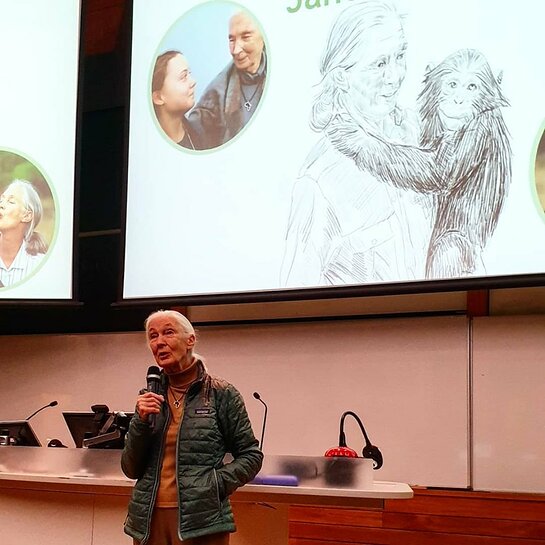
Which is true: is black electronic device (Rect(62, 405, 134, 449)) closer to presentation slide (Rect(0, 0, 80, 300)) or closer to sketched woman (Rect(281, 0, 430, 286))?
sketched woman (Rect(281, 0, 430, 286))

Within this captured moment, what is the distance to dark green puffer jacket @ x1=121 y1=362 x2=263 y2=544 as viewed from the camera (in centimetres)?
233

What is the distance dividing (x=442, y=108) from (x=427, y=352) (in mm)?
1196

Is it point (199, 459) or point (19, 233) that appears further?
point (19, 233)

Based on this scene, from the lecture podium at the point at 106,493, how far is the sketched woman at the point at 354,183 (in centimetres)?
133

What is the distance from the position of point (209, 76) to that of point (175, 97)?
0.25 metres

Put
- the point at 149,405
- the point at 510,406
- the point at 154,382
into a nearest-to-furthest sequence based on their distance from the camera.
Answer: the point at 149,405
the point at 154,382
the point at 510,406

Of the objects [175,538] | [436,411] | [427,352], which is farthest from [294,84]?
[175,538]

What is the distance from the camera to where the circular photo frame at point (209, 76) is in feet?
15.3

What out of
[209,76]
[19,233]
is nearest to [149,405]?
[209,76]

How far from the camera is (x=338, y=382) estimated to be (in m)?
4.64

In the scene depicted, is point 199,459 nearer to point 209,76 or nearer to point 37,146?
point 209,76

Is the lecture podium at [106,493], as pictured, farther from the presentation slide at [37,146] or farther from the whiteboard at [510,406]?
the presentation slide at [37,146]

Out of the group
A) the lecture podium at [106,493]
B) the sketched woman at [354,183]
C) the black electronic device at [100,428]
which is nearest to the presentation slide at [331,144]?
the sketched woman at [354,183]

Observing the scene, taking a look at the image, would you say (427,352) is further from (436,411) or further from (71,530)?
(71,530)
